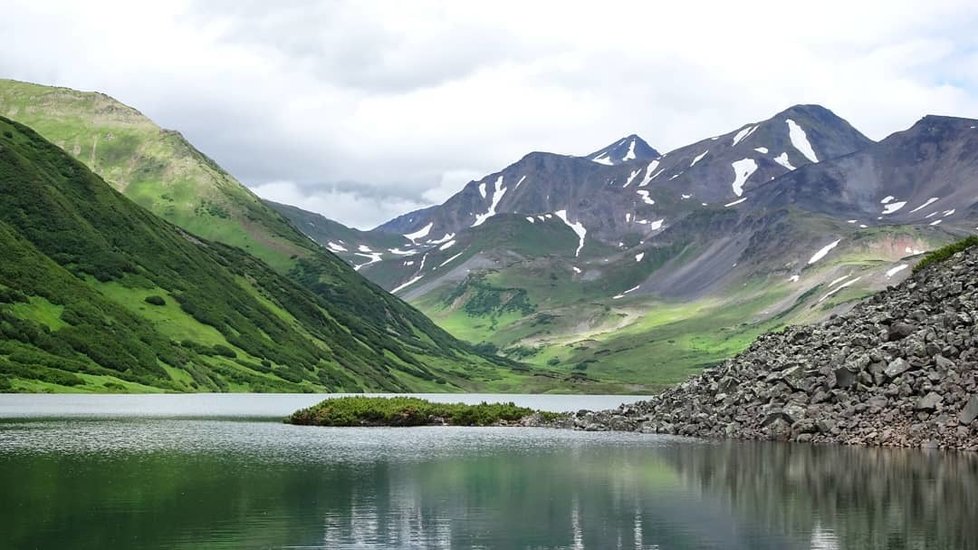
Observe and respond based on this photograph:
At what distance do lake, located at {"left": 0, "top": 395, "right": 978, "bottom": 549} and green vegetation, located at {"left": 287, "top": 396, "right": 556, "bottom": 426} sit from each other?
34264 millimetres

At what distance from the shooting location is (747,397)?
4281 inches

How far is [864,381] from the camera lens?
94812 millimetres

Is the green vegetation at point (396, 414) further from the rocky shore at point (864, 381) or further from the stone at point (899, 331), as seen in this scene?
the stone at point (899, 331)

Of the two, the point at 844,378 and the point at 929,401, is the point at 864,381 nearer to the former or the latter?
the point at 844,378

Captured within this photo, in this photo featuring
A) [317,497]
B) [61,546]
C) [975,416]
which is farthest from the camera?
[975,416]

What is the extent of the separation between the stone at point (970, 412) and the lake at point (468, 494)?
545 centimetres

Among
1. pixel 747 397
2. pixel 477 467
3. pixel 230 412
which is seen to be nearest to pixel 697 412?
pixel 747 397

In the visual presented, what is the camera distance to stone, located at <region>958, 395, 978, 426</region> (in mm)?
84188

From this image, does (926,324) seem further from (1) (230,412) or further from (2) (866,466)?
(1) (230,412)

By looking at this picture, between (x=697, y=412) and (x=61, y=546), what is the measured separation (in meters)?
85.5

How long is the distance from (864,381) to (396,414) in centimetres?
6512

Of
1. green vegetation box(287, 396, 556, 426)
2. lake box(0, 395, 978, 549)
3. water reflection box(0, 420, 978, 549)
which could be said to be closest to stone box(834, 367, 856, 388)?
lake box(0, 395, 978, 549)

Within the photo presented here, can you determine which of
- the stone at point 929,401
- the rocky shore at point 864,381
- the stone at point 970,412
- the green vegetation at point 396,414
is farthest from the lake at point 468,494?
the green vegetation at point 396,414

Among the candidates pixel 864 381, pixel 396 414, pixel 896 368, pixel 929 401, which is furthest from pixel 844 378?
pixel 396 414
